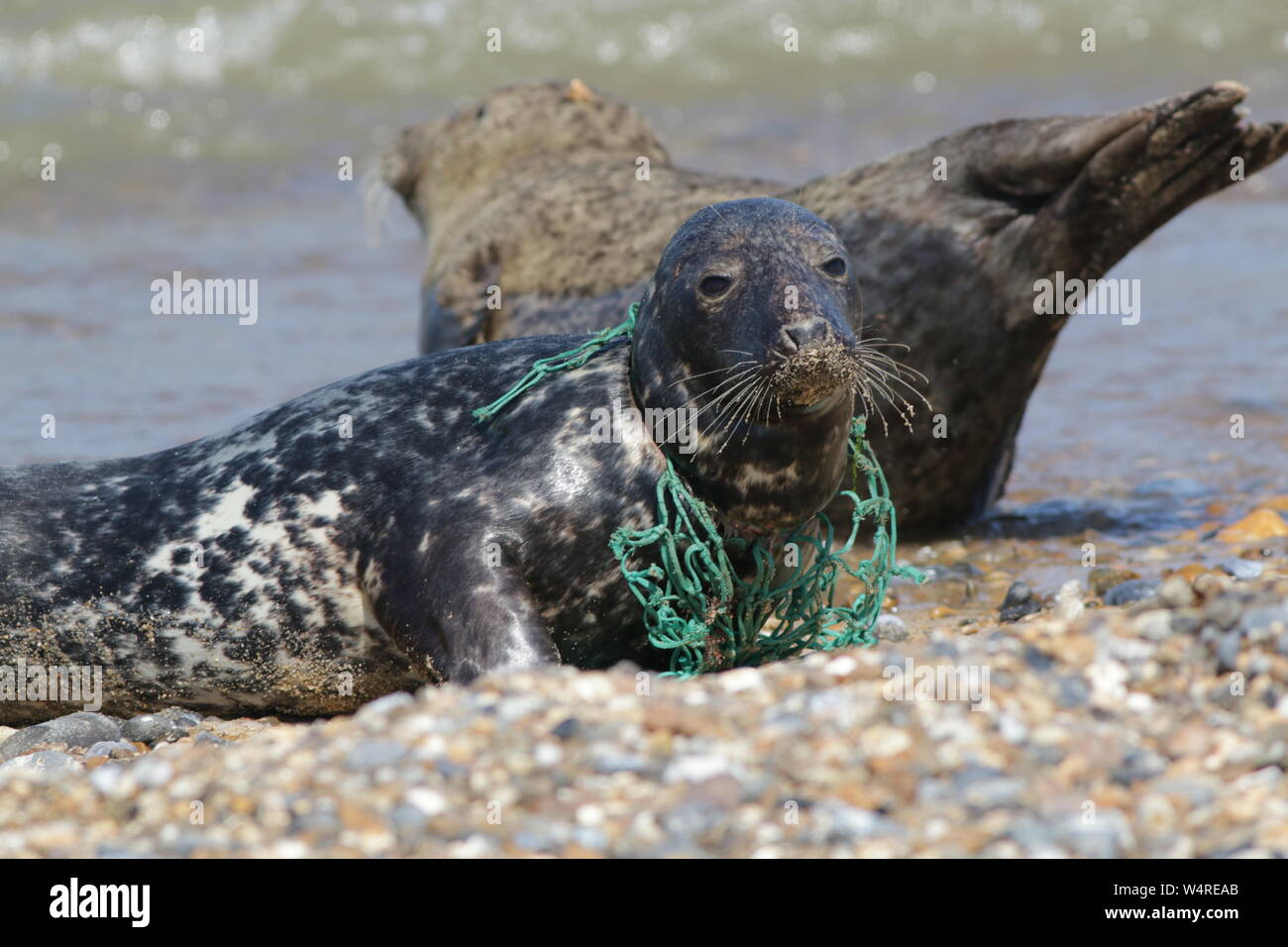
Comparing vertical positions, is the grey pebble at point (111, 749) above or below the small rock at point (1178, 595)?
below

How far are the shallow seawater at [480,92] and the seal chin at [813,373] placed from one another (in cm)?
152

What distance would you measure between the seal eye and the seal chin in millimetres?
318

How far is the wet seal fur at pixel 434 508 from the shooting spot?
3.82m

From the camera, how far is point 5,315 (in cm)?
920

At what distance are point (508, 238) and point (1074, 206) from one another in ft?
9.31

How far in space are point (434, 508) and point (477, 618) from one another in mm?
343

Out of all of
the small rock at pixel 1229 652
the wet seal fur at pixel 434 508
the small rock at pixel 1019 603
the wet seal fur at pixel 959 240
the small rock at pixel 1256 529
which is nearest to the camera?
the small rock at pixel 1229 652

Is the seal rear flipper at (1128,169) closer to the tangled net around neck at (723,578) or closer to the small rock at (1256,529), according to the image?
the small rock at (1256,529)

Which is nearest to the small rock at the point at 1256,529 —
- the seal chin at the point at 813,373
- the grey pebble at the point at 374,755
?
the seal chin at the point at 813,373

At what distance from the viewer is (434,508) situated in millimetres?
3982

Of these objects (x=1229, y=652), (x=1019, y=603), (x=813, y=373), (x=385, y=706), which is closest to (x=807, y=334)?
(x=813, y=373)

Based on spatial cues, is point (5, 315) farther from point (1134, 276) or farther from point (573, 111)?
point (1134, 276)

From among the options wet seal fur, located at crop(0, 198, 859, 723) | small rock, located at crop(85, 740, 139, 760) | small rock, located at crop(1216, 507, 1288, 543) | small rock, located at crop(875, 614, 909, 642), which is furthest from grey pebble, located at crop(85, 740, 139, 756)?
small rock, located at crop(1216, 507, 1288, 543)

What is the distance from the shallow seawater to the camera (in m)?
6.69
